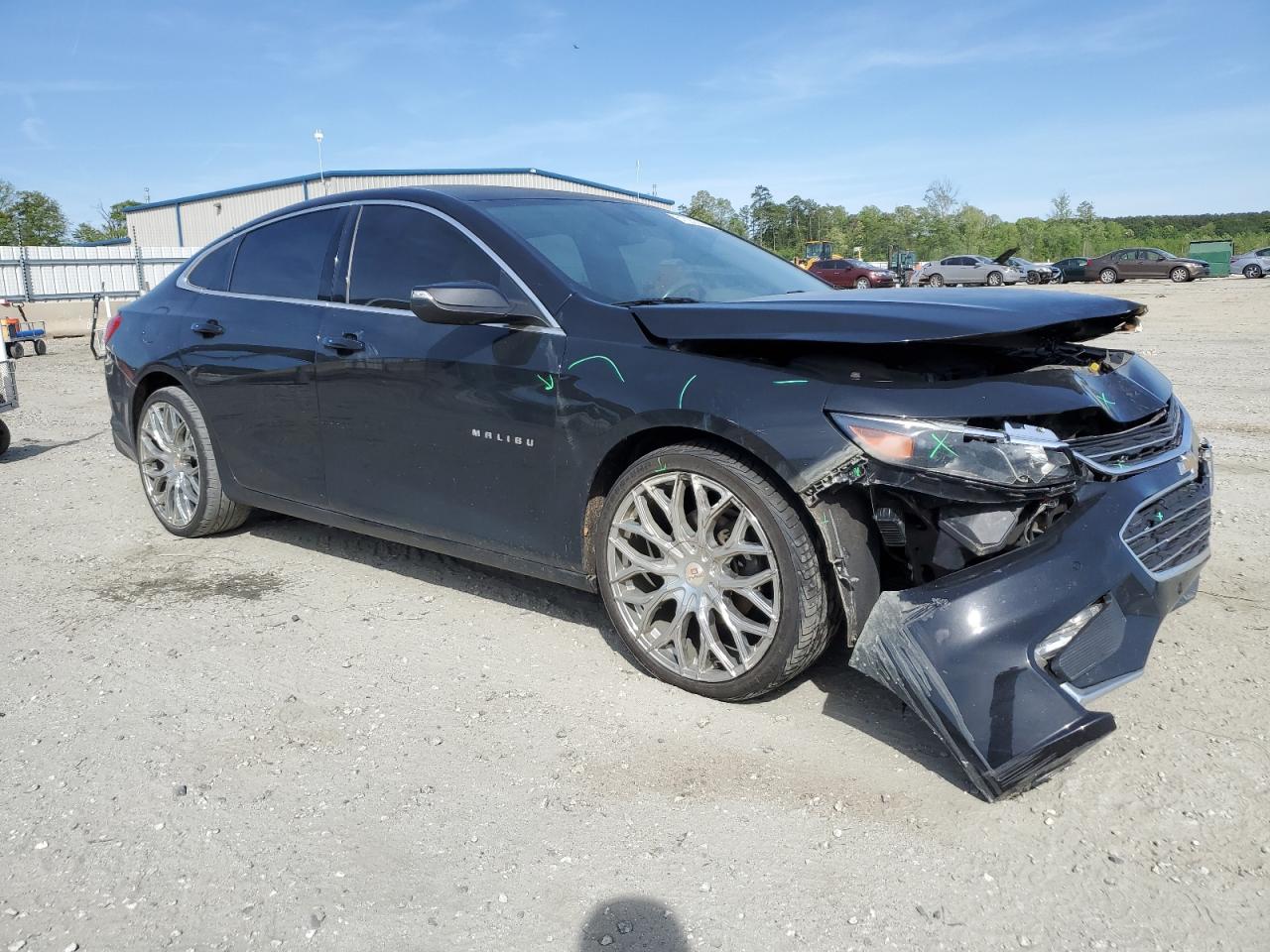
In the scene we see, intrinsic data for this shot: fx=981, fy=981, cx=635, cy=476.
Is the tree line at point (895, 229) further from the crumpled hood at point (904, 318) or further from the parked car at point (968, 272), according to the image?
the crumpled hood at point (904, 318)

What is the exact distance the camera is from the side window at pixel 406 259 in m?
3.77

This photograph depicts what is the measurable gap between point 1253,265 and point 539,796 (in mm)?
46248

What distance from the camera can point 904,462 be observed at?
271 centimetres

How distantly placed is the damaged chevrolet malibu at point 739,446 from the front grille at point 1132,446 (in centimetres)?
1

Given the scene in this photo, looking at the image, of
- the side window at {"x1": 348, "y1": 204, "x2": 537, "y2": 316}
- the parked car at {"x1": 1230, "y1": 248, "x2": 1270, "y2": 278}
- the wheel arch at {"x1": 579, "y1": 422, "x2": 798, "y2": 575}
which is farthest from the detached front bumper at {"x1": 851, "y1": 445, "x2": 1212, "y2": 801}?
the parked car at {"x1": 1230, "y1": 248, "x2": 1270, "y2": 278}

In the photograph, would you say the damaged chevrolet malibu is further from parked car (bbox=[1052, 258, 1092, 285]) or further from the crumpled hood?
parked car (bbox=[1052, 258, 1092, 285])

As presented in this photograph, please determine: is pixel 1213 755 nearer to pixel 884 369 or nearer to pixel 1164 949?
pixel 1164 949

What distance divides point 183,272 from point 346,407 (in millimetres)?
1856

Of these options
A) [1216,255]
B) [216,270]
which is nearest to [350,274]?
[216,270]

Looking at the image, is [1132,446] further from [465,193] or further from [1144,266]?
[1144,266]

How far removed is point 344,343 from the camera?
4121 millimetres

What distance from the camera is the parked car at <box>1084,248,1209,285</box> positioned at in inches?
1513

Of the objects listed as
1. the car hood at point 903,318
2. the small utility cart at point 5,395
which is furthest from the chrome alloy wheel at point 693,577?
the small utility cart at point 5,395

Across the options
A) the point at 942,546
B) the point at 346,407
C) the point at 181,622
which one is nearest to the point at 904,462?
the point at 942,546
